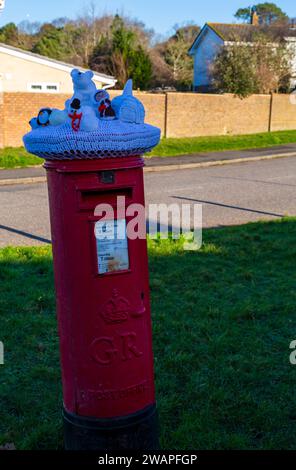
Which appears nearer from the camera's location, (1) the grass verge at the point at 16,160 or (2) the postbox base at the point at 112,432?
(2) the postbox base at the point at 112,432

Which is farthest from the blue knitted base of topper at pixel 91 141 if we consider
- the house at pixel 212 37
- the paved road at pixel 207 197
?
the house at pixel 212 37

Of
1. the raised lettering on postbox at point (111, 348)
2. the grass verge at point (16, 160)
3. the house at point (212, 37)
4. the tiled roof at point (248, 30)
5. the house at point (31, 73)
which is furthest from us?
the house at point (212, 37)

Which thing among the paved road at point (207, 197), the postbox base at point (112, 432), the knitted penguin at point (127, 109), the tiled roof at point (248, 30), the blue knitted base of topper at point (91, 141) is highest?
the tiled roof at point (248, 30)

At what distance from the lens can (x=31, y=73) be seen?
84.3ft

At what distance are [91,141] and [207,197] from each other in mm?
9166

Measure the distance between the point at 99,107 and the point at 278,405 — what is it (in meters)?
2.11

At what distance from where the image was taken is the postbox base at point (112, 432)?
9.41ft

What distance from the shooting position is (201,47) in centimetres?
4516

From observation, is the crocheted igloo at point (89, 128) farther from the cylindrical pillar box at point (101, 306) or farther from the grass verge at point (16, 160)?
the grass verge at point (16, 160)

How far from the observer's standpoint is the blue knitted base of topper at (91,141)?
2568 millimetres

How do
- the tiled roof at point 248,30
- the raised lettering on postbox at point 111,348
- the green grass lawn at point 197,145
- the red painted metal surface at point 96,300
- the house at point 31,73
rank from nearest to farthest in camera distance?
the red painted metal surface at point 96,300
the raised lettering on postbox at point 111,348
the green grass lawn at point 197,145
the house at point 31,73
the tiled roof at point 248,30

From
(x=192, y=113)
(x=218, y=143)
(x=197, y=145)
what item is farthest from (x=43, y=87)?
(x=218, y=143)

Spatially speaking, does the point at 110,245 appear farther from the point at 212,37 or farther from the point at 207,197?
the point at 212,37

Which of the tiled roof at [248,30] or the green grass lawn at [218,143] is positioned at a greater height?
the tiled roof at [248,30]
